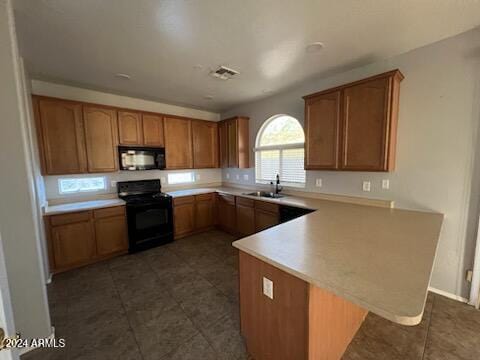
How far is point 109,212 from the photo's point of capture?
3.15 m

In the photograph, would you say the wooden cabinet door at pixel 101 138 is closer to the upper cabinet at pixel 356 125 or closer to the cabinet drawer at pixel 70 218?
the cabinet drawer at pixel 70 218

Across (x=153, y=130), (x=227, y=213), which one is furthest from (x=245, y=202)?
(x=153, y=130)

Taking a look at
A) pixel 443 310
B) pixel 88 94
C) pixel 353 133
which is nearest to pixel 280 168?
pixel 353 133

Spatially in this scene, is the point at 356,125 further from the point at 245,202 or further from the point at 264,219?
the point at 245,202

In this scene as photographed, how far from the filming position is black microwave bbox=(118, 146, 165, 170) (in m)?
3.48

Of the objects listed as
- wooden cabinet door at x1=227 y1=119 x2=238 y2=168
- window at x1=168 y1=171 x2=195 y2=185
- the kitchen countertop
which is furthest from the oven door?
wooden cabinet door at x1=227 y1=119 x2=238 y2=168

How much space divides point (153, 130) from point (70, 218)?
192cm

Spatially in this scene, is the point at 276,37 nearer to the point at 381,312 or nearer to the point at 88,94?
the point at 381,312

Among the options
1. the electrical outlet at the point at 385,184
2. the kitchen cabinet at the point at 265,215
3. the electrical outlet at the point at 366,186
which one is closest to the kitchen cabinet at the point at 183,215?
the kitchen cabinet at the point at 265,215

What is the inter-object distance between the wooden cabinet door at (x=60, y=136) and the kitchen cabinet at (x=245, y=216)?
2.61 m

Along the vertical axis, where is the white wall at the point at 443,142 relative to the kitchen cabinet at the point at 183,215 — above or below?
above

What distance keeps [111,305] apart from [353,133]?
3.39 meters

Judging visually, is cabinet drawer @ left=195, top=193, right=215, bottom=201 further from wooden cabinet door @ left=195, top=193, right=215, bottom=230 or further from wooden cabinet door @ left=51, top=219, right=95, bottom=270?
wooden cabinet door @ left=51, top=219, right=95, bottom=270

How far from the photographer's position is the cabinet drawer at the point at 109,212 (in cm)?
304
